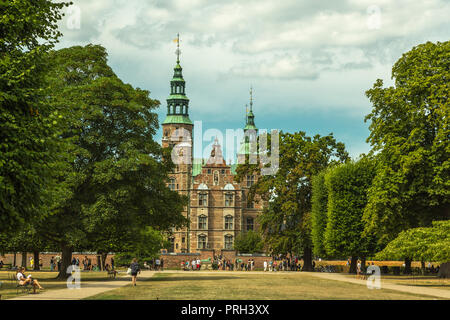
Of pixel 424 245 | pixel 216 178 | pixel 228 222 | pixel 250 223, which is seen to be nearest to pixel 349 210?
pixel 424 245

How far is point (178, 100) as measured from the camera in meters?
112

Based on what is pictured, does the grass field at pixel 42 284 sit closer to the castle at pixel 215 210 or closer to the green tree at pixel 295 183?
the green tree at pixel 295 183

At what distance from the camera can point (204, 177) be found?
102375 millimetres

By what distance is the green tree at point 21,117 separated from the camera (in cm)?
1706

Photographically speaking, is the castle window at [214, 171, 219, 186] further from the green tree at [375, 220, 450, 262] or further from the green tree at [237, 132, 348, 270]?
the green tree at [375, 220, 450, 262]

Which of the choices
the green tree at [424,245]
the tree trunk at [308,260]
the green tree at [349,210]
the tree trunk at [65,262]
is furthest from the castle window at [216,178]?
the green tree at [424,245]

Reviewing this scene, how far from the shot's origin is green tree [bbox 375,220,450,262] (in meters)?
28.4

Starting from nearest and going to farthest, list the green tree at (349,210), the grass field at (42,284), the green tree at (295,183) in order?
the grass field at (42,284)
the green tree at (349,210)
the green tree at (295,183)

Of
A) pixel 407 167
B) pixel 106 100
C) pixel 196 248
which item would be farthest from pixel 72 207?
pixel 196 248

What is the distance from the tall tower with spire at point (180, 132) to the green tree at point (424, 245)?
75.4 m

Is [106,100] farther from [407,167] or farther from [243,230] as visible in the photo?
[243,230]

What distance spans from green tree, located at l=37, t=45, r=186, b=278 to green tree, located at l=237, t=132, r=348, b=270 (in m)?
18.8
